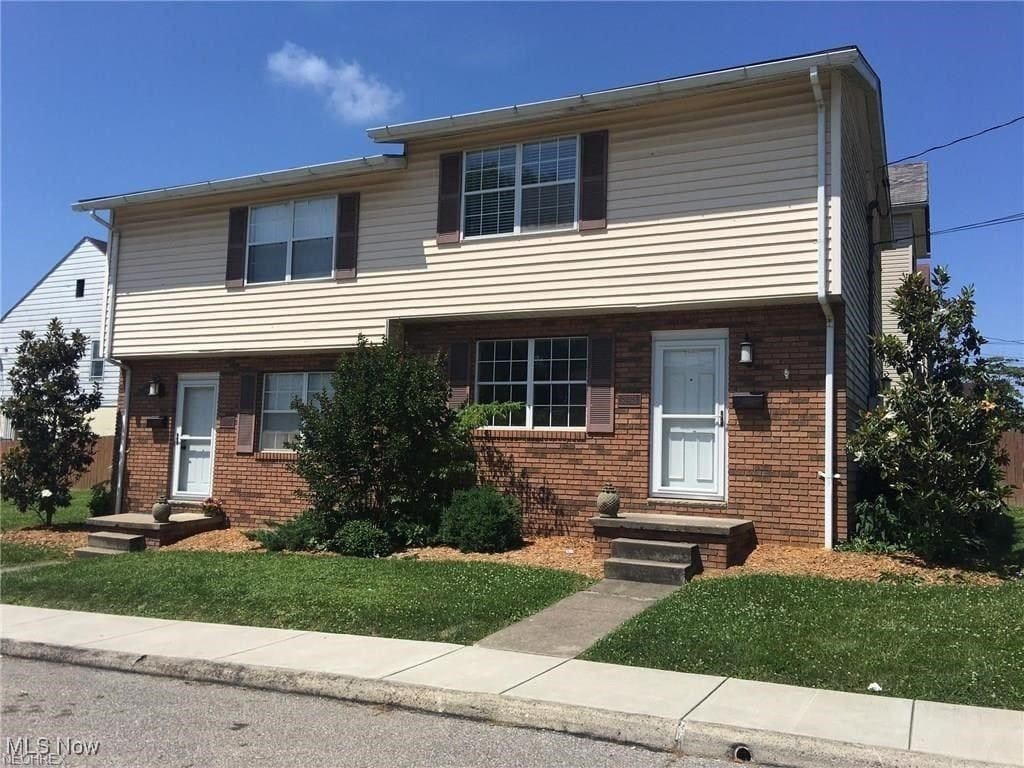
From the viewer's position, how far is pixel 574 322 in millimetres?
11672

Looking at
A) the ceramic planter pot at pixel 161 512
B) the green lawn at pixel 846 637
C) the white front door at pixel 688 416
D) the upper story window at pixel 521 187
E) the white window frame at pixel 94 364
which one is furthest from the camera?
the white window frame at pixel 94 364

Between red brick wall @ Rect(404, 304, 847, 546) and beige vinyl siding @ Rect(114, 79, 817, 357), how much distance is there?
0.45 metres

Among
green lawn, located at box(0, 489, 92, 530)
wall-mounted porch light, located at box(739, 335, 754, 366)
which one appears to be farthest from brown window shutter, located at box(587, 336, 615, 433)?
green lawn, located at box(0, 489, 92, 530)

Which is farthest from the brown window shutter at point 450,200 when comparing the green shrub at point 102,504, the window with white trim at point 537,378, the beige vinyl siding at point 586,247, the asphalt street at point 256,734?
the green shrub at point 102,504

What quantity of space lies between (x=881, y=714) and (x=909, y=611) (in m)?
2.46

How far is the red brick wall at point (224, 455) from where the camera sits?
13.8 metres

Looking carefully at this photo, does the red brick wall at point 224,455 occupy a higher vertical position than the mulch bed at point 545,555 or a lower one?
higher

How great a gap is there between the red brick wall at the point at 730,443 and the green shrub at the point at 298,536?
2429 mm

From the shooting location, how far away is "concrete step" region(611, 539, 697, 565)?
30.6 ft

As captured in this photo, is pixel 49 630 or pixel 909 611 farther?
pixel 49 630

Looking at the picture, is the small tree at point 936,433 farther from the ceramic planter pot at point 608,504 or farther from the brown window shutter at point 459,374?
the brown window shutter at point 459,374

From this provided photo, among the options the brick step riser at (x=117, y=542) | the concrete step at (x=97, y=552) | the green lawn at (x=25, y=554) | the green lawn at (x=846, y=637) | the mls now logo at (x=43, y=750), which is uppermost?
the green lawn at (x=846, y=637)

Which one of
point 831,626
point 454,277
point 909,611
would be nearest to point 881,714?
point 831,626

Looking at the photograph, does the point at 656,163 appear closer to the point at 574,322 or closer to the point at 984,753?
the point at 574,322
